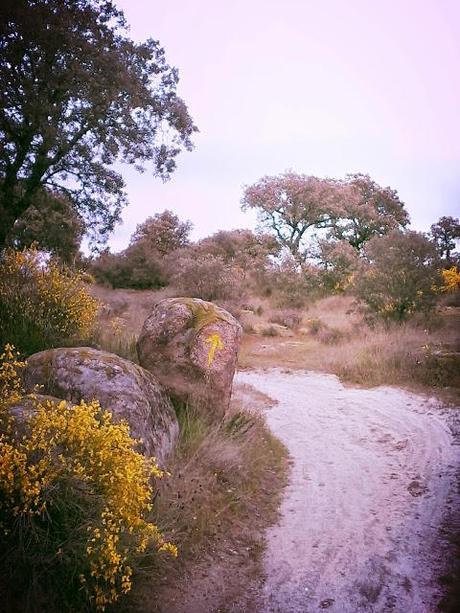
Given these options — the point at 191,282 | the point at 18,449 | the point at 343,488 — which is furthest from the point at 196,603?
the point at 191,282

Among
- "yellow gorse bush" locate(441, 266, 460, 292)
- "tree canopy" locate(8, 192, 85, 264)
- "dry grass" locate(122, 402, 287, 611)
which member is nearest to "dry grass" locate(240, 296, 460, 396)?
"yellow gorse bush" locate(441, 266, 460, 292)

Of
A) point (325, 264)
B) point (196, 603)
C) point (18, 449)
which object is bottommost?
point (196, 603)

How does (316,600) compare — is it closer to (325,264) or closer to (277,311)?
(277,311)

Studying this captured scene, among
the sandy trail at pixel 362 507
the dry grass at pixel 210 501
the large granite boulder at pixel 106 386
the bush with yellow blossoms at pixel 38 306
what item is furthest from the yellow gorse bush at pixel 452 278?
the large granite boulder at pixel 106 386

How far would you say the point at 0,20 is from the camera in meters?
8.44

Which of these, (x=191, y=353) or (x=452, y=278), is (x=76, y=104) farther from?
(x=452, y=278)

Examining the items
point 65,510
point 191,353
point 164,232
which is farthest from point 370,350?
point 164,232

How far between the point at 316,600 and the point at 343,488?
2120 mm

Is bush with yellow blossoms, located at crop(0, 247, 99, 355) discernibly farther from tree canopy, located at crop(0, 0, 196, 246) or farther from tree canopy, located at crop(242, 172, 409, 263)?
tree canopy, located at crop(242, 172, 409, 263)

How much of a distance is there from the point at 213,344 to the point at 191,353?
386mm

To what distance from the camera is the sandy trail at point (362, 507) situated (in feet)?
11.1

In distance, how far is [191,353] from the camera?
237 inches

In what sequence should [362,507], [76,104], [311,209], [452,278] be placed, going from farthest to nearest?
[311,209]
[452,278]
[76,104]
[362,507]

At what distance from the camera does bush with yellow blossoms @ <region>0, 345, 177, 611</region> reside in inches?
106
